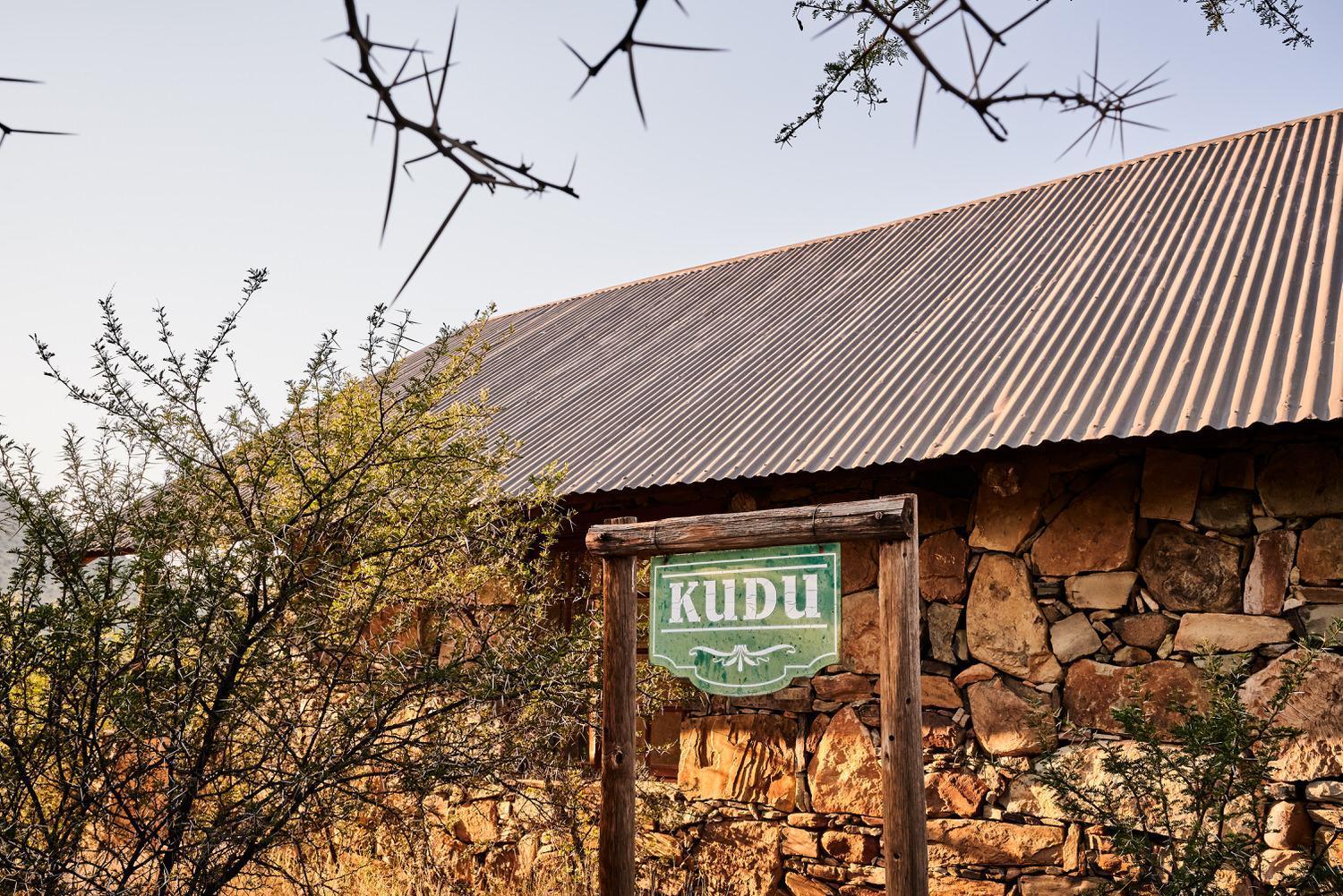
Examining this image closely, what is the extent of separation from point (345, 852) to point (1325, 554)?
5.59 m

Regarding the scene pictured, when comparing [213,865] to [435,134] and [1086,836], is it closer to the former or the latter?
[435,134]

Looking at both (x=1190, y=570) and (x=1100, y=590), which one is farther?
(x=1100, y=590)

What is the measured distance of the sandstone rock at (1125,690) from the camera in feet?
16.8

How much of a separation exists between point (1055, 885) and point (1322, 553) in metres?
2.01

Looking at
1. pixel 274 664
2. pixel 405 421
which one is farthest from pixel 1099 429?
pixel 274 664

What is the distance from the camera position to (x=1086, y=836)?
17.4 feet

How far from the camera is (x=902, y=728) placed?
3.64 metres

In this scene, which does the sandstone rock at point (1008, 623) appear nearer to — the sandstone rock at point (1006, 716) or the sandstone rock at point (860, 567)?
the sandstone rock at point (1006, 716)

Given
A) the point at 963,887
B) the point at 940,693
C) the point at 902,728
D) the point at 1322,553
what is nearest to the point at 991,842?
the point at 963,887

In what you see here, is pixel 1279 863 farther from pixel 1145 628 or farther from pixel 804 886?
pixel 804 886

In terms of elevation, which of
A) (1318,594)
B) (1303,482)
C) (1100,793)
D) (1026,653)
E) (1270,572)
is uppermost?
(1303,482)

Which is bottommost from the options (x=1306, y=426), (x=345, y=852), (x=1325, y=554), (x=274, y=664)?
(x=345, y=852)

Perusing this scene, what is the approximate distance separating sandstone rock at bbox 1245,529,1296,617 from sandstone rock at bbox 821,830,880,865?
2.26m

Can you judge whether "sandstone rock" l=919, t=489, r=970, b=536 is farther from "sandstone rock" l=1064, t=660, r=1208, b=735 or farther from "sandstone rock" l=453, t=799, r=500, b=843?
"sandstone rock" l=453, t=799, r=500, b=843
